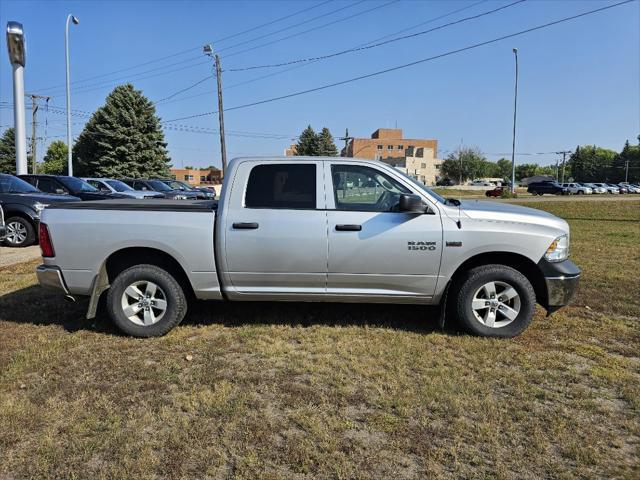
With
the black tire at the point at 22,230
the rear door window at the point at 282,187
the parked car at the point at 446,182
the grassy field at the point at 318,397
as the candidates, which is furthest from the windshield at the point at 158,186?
the parked car at the point at 446,182

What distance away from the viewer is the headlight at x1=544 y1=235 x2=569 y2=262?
183 inches

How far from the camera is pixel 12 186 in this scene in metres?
11.2

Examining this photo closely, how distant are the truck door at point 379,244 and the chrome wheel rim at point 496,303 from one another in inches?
18.6

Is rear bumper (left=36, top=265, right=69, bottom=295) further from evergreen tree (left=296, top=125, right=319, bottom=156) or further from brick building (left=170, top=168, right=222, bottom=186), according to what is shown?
brick building (left=170, top=168, right=222, bottom=186)

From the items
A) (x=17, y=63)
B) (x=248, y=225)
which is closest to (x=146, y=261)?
(x=248, y=225)

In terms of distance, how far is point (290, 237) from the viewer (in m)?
4.64

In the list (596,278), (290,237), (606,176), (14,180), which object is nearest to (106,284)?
(290,237)

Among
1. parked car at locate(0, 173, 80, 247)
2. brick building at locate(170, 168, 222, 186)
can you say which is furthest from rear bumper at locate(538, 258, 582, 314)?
brick building at locate(170, 168, 222, 186)

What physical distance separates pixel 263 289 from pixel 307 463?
2.28m

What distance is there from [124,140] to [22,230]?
3387cm

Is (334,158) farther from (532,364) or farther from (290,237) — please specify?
(532,364)

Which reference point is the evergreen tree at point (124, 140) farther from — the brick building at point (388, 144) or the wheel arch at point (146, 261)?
the brick building at point (388, 144)

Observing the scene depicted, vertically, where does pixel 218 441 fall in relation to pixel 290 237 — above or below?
below

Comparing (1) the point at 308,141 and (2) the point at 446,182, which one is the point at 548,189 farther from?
(2) the point at 446,182
